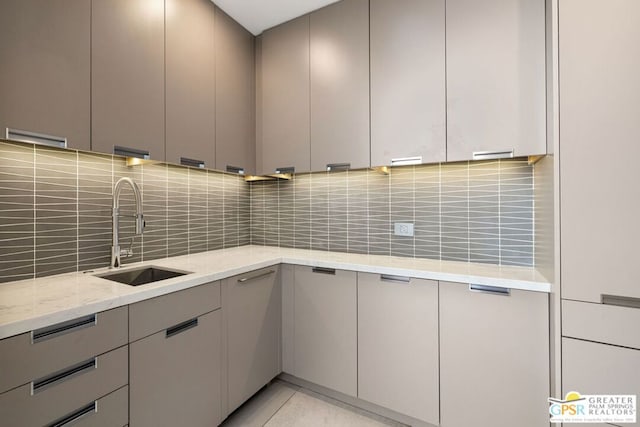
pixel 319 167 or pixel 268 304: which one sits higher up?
pixel 319 167

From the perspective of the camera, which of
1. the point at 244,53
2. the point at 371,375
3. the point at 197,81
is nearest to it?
the point at 371,375

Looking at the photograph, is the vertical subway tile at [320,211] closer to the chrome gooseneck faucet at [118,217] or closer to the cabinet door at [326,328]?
the cabinet door at [326,328]

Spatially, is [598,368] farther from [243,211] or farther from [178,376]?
[243,211]

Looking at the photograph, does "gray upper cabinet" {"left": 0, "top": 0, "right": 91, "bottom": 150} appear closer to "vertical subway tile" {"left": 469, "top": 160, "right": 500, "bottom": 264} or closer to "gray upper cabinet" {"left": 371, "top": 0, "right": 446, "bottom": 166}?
"gray upper cabinet" {"left": 371, "top": 0, "right": 446, "bottom": 166}

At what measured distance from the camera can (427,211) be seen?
6.14 ft

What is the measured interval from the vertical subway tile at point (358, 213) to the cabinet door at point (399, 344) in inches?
19.5

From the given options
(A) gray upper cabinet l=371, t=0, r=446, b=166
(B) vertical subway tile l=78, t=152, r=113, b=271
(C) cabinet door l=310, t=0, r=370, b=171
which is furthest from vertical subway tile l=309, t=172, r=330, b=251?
(B) vertical subway tile l=78, t=152, r=113, b=271

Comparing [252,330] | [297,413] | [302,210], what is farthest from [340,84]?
[297,413]

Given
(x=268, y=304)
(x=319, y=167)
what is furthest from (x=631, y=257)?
(x=268, y=304)

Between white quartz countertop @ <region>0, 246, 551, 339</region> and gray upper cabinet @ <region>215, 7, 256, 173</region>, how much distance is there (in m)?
0.73

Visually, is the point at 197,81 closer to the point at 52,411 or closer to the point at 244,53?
the point at 244,53

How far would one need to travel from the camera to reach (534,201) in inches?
61.2

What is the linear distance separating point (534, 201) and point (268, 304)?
1739 mm

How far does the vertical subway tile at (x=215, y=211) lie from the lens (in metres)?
2.19
